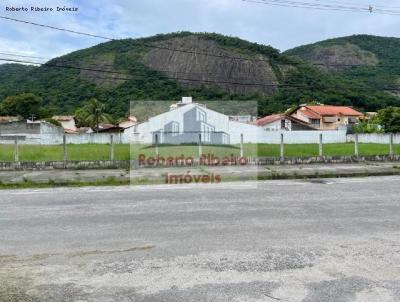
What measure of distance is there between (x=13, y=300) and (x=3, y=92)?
8639 centimetres

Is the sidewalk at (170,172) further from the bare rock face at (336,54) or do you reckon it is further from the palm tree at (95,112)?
the bare rock face at (336,54)

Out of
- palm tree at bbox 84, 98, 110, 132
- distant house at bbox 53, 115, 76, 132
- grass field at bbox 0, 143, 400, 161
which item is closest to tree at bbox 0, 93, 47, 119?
distant house at bbox 53, 115, 76, 132

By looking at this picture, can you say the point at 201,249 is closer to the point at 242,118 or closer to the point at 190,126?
the point at 190,126

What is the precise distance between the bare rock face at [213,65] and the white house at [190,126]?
115 feet

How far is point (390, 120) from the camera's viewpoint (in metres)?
58.0

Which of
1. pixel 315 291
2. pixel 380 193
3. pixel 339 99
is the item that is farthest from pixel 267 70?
pixel 315 291

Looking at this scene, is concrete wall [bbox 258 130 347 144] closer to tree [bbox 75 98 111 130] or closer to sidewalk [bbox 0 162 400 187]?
sidewalk [bbox 0 162 400 187]

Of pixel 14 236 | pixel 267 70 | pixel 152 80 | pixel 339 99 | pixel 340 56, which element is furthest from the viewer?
pixel 340 56

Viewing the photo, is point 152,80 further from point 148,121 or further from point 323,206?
point 323,206

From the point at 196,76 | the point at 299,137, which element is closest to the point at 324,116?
the point at 299,137

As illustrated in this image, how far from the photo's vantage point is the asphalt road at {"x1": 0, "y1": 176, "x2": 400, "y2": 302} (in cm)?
387

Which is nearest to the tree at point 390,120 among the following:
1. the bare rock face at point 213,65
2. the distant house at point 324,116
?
the distant house at point 324,116

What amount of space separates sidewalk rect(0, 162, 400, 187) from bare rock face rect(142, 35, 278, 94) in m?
60.5

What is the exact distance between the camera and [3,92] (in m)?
79.9
